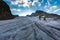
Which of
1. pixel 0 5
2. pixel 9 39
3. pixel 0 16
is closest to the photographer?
pixel 9 39

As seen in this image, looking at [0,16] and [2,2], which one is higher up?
[2,2]

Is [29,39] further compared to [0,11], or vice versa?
[0,11]

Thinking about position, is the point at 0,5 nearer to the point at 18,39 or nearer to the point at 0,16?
the point at 0,16

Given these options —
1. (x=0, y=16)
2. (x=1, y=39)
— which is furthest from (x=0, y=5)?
(x=1, y=39)

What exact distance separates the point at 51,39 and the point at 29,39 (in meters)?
1.37

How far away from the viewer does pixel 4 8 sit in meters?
66.4

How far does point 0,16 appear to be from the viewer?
183 feet

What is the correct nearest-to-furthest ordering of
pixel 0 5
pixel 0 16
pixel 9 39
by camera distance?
pixel 9 39 < pixel 0 16 < pixel 0 5

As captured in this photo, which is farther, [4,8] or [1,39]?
[4,8]

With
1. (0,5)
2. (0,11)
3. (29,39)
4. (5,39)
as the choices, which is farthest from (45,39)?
(0,5)

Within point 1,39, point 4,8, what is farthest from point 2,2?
point 1,39

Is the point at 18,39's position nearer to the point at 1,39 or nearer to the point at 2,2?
the point at 1,39

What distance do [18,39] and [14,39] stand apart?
9.7 inches

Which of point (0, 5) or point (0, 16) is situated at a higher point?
point (0, 5)
